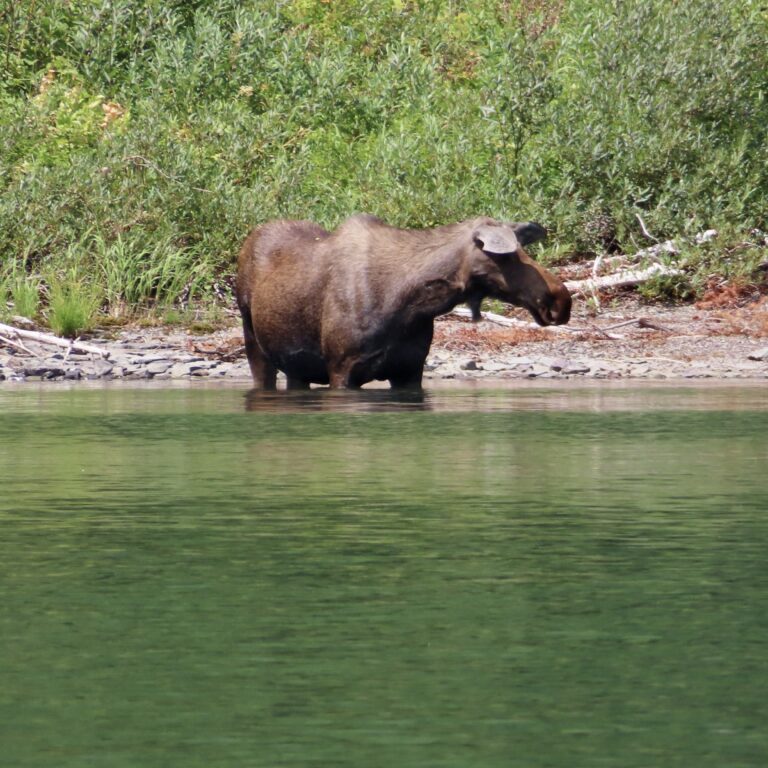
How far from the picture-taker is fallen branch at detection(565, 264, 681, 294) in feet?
67.8

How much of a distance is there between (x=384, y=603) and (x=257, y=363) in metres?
11.7

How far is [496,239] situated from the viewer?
14688 mm

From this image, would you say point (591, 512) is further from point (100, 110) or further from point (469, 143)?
point (100, 110)

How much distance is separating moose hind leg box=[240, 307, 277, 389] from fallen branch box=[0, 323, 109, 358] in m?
2.24

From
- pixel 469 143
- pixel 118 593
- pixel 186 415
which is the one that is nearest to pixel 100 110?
pixel 469 143

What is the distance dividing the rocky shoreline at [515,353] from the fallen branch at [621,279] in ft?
1.68

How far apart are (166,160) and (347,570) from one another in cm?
1706

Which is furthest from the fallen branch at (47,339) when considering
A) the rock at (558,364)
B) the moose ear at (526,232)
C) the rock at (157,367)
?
the moose ear at (526,232)

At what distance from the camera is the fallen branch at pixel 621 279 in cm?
2066

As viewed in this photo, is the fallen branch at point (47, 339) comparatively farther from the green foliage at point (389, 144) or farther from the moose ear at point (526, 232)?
the moose ear at point (526, 232)

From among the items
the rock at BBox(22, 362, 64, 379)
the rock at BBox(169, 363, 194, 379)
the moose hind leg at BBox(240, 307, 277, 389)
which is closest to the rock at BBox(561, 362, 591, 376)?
the moose hind leg at BBox(240, 307, 277, 389)

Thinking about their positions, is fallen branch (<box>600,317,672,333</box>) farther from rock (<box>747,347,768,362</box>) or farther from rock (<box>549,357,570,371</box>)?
rock (<box>549,357,570,371</box>)

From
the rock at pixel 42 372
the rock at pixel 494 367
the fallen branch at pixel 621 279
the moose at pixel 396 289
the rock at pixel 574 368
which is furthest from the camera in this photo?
the fallen branch at pixel 621 279

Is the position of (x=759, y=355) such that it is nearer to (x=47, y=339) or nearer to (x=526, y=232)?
(x=526, y=232)
